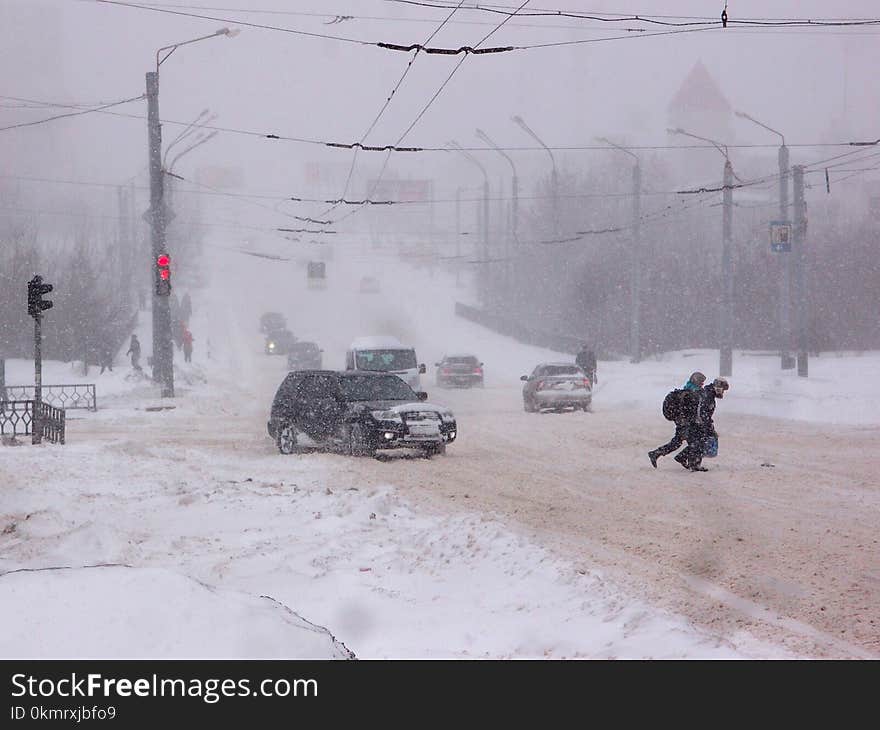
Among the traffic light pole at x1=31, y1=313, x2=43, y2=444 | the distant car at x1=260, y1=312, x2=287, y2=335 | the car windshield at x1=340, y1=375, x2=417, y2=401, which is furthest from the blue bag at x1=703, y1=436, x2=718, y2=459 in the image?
the distant car at x1=260, y1=312, x2=287, y2=335

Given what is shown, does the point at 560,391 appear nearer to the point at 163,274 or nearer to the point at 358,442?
the point at 163,274

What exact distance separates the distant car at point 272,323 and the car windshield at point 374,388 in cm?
4993

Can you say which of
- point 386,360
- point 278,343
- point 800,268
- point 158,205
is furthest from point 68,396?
point 278,343

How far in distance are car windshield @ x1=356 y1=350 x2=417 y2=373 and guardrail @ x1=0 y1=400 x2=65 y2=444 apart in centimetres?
1078

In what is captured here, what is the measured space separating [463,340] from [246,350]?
14.1 m

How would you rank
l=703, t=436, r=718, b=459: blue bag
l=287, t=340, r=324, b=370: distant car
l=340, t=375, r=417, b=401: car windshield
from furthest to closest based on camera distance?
1. l=287, t=340, r=324, b=370: distant car
2. l=340, t=375, r=417, b=401: car windshield
3. l=703, t=436, r=718, b=459: blue bag

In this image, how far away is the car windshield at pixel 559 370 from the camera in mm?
31703

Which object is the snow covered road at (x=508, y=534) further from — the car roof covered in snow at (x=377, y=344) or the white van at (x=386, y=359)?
the car roof covered in snow at (x=377, y=344)

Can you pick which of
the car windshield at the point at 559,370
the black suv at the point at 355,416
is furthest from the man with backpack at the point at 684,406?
the car windshield at the point at 559,370

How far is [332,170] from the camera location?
164 meters

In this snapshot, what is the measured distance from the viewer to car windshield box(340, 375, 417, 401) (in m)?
20.5

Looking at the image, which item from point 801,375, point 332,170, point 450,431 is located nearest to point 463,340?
point 801,375

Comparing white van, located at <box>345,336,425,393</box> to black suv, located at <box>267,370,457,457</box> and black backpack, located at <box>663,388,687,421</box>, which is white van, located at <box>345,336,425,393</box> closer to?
black suv, located at <box>267,370,457,457</box>

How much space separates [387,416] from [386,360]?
50.7 feet
